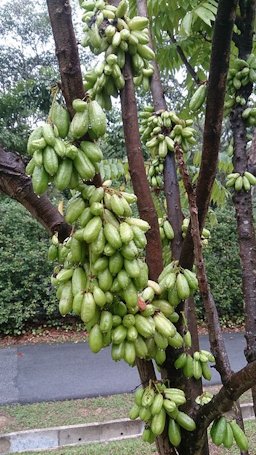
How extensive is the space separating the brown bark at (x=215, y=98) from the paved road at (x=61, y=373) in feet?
20.3

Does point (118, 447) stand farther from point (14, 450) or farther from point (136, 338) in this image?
point (136, 338)

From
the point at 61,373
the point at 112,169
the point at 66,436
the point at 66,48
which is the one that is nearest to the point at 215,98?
the point at 66,48

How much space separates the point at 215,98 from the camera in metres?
1.15

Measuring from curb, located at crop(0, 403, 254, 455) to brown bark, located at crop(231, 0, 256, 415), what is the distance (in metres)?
4.15

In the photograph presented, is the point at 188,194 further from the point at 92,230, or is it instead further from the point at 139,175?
the point at 139,175

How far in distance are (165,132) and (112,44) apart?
592 mm

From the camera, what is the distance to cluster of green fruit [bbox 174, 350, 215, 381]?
5.17 ft

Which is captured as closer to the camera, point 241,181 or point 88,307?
point 88,307

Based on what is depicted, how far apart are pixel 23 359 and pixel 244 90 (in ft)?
24.2

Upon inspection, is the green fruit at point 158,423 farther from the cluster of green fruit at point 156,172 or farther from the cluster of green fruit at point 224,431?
the cluster of green fruit at point 156,172

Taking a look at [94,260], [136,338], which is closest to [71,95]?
[94,260]

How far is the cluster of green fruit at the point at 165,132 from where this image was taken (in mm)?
2016

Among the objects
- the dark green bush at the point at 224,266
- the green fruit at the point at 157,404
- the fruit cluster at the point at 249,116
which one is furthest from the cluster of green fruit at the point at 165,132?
the dark green bush at the point at 224,266

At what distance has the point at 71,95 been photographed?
122 centimetres
